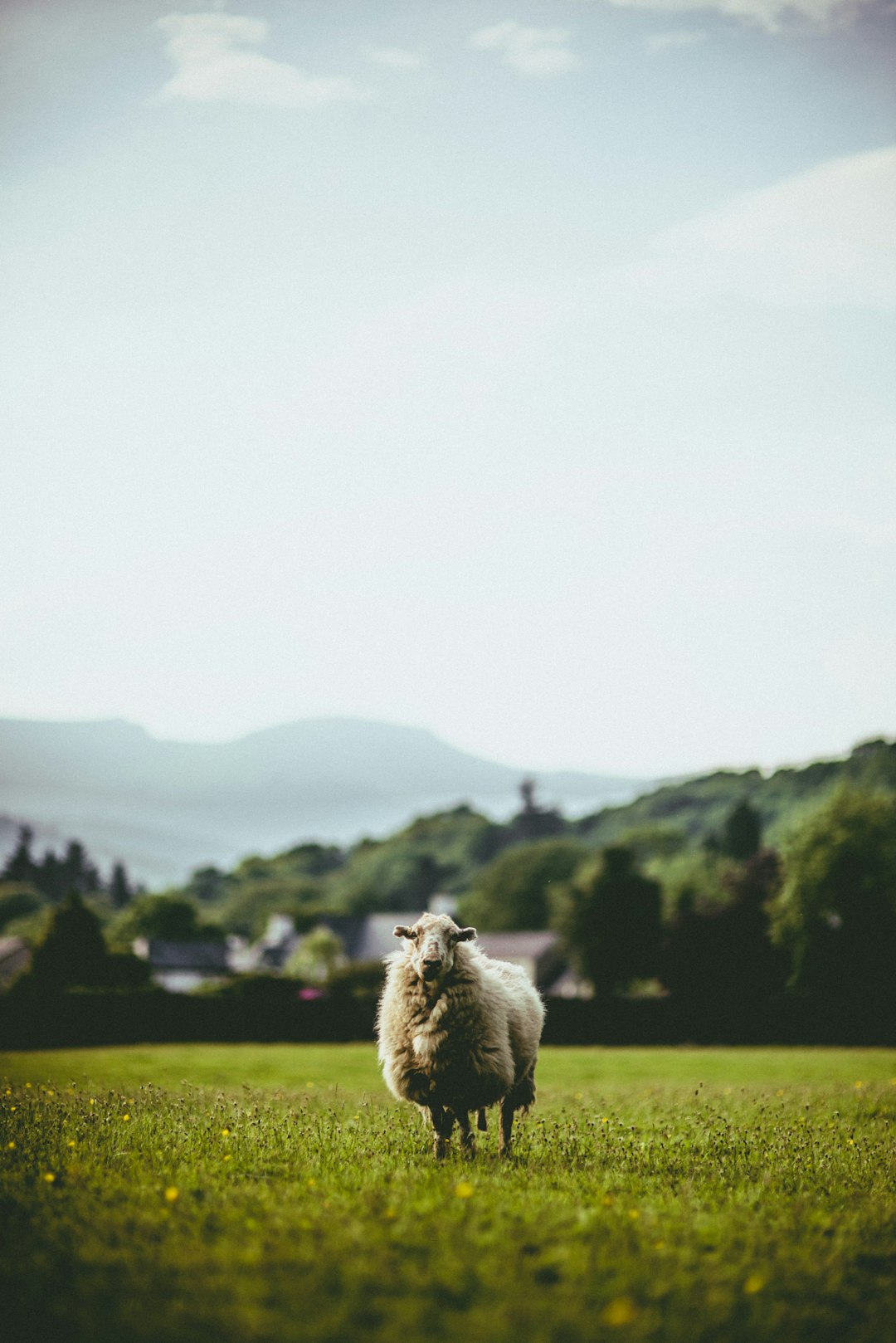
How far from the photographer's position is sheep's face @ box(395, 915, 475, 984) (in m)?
9.93

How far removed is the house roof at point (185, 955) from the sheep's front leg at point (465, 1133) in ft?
294

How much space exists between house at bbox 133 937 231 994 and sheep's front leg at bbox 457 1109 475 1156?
88.9m

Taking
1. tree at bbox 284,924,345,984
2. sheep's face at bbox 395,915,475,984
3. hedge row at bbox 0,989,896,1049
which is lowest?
tree at bbox 284,924,345,984

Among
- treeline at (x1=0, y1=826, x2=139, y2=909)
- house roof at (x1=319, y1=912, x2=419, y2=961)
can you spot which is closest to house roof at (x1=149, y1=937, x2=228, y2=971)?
house roof at (x1=319, y1=912, x2=419, y2=961)

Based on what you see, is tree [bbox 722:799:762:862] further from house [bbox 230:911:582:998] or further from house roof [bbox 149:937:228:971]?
house roof [bbox 149:937:228:971]

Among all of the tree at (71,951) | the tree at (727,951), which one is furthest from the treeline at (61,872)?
the tree at (727,951)

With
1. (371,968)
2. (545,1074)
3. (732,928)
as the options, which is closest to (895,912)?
(732,928)

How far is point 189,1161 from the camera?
866 centimetres

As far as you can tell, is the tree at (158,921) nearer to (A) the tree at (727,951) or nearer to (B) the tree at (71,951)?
(B) the tree at (71,951)

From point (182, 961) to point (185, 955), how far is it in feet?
2.56

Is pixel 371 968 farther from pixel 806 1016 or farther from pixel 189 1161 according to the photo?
pixel 189 1161

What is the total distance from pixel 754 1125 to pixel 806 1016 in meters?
33.4

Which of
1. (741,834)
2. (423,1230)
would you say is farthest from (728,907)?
(423,1230)

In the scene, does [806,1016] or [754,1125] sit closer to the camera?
[754,1125]
